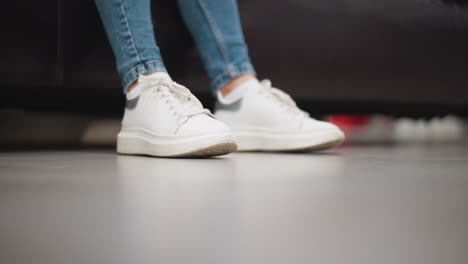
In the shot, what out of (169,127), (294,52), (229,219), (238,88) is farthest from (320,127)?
(229,219)

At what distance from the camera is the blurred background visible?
966 millimetres

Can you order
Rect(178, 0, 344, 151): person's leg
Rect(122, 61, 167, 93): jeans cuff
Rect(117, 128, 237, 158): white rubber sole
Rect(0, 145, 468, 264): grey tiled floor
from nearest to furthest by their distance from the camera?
Rect(0, 145, 468, 264): grey tiled floor < Rect(117, 128, 237, 158): white rubber sole < Rect(122, 61, 167, 93): jeans cuff < Rect(178, 0, 344, 151): person's leg

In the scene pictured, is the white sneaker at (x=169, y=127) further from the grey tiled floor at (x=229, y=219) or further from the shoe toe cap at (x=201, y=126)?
the grey tiled floor at (x=229, y=219)

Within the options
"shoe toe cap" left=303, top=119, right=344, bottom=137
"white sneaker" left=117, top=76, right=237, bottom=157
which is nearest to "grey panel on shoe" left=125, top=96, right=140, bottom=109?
"white sneaker" left=117, top=76, right=237, bottom=157

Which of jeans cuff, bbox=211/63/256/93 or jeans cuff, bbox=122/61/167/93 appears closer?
jeans cuff, bbox=122/61/167/93

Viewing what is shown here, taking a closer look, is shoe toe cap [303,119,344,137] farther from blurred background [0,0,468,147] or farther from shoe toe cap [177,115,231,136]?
blurred background [0,0,468,147]

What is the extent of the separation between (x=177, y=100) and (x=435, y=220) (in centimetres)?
53

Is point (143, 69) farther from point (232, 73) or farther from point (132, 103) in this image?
point (232, 73)

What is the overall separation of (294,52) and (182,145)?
61 centimetres

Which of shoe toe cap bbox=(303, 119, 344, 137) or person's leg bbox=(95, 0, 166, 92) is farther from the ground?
person's leg bbox=(95, 0, 166, 92)

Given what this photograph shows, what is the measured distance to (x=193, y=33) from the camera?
0.97 m

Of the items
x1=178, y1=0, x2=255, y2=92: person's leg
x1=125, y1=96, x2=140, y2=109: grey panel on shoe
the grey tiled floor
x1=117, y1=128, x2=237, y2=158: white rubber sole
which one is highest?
x1=178, y1=0, x2=255, y2=92: person's leg

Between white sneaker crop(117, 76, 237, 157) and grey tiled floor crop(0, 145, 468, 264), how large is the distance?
0.69ft

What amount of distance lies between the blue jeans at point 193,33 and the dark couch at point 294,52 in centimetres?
14
